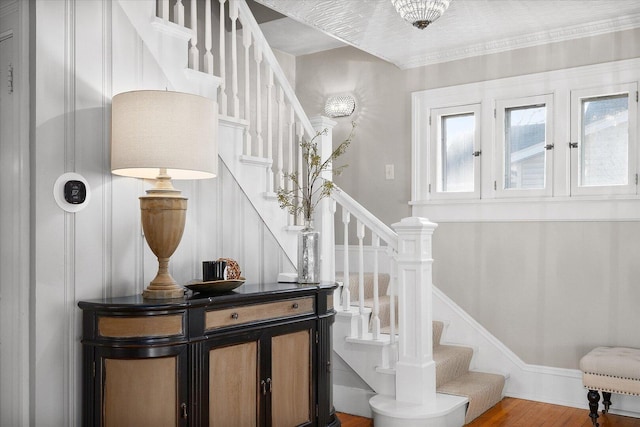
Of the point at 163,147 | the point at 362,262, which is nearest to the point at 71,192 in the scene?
the point at 163,147

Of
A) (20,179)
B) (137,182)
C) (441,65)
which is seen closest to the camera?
(20,179)

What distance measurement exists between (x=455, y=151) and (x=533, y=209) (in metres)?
0.75

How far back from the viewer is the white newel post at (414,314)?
3.53m

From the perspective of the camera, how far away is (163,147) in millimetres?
2406

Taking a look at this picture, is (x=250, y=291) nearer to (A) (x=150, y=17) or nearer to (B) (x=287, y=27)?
(A) (x=150, y=17)

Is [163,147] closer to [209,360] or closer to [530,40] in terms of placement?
[209,360]

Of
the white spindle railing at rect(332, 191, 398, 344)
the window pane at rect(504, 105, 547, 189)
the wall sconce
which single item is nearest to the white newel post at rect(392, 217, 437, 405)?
the white spindle railing at rect(332, 191, 398, 344)

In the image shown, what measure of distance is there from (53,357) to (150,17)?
1595mm

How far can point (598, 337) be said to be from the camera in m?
4.03

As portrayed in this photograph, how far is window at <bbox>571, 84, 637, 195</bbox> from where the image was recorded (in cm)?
396

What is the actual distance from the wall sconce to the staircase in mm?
1098

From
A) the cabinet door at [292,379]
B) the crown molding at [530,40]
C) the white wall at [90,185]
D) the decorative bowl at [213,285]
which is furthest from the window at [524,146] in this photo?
the white wall at [90,185]

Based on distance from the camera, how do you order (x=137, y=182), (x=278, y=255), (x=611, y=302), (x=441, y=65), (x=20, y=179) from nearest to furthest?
(x=20, y=179), (x=137, y=182), (x=278, y=255), (x=611, y=302), (x=441, y=65)

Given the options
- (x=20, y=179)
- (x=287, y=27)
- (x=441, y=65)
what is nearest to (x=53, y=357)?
(x=20, y=179)
